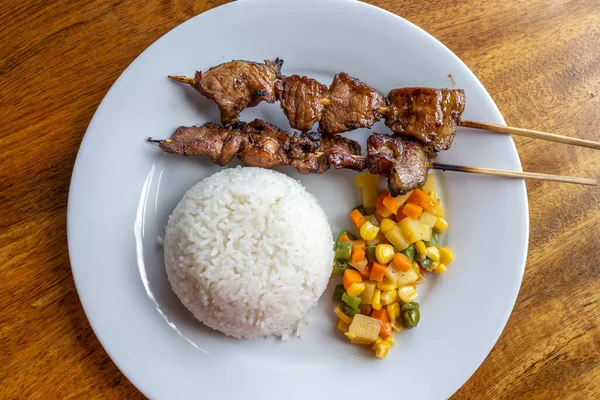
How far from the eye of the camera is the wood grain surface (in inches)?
134

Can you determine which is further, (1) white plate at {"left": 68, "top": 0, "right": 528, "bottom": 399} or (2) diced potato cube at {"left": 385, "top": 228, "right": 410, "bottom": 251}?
(2) diced potato cube at {"left": 385, "top": 228, "right": 410, "bottom": 251}

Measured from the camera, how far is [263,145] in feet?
10.6

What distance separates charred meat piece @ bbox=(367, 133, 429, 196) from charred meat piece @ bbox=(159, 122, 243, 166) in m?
0.86

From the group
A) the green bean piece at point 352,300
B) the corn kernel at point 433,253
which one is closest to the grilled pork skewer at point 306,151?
the corn kernel at point 433,253

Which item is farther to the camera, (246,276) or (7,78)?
(7,78)

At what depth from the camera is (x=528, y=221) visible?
11.0 ft

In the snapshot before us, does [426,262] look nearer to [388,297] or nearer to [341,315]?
[388,297]

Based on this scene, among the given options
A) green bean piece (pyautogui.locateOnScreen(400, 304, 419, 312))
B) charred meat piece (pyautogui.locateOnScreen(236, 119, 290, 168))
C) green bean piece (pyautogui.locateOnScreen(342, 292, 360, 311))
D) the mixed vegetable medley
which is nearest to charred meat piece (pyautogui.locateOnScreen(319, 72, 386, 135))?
charred meat piece (pyautogui.locateOnScreen(236, 119, 290, 168))

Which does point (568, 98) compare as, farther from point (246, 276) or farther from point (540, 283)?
point (246, 276)

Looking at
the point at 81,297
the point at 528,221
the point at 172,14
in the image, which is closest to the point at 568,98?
the point at 528,221

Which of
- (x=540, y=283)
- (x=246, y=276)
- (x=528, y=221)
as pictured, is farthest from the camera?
(x=540, y=283)

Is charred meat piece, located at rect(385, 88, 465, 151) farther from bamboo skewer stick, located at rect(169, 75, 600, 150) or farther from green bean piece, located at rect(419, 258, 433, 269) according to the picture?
green bean piece, located at rect(419, 258, 433, 269)

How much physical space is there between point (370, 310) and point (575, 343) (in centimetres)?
151

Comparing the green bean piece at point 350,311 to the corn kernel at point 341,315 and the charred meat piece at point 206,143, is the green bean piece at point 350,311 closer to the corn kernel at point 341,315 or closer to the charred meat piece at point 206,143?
the corn kernel at point 341,315
